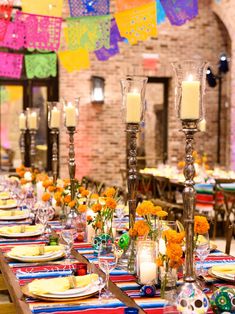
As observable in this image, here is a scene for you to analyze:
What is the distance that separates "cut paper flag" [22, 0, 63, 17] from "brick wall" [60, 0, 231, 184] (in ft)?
15.4

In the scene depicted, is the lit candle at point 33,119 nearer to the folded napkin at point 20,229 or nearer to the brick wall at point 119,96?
the folded napkin at point 20,229

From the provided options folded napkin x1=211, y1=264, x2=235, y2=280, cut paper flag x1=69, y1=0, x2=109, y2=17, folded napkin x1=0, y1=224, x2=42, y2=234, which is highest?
cut paper flag x1=69, y1=0, x2=109, y2=17

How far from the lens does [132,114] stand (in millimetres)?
3180

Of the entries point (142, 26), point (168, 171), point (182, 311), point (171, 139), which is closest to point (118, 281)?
point (182, 311)

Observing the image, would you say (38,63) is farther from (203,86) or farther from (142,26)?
(203,86)

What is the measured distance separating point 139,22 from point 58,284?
5542 millimetres

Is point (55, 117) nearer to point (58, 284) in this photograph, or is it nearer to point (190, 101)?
point (58, 284)

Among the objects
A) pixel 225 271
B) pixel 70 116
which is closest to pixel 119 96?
pixel 70 116

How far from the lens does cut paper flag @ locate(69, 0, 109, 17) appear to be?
7.79 metres

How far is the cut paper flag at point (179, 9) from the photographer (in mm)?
7570

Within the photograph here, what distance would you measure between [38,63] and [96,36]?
6.16 feet

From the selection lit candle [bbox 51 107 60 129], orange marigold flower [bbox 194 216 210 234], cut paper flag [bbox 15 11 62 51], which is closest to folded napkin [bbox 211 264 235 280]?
orange marigold flower [bbox 194 216 210 234]

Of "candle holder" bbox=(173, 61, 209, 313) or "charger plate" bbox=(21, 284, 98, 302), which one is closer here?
"candle holder" bbox=(173, 61, 209, 313)

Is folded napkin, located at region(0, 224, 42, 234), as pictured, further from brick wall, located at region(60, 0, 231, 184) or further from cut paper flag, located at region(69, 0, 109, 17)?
brick wall, located at region(60, 0, 231, 184)
